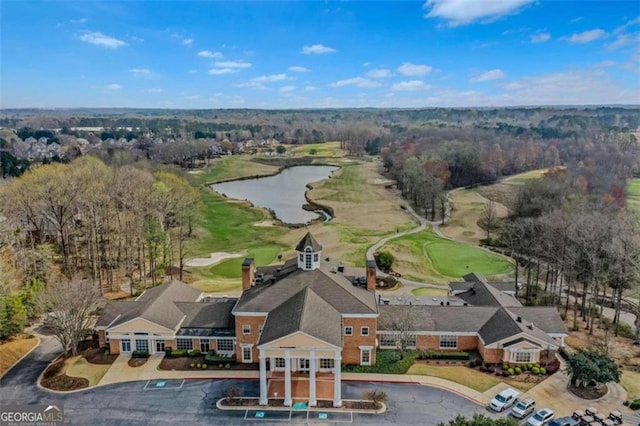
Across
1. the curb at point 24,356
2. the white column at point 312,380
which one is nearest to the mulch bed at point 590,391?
the white column at point 312,380

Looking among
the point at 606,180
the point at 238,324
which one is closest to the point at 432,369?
the point at 238,324

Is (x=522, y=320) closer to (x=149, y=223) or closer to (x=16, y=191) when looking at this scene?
(x=149, y=223)

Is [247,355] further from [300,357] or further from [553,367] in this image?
[553,367]

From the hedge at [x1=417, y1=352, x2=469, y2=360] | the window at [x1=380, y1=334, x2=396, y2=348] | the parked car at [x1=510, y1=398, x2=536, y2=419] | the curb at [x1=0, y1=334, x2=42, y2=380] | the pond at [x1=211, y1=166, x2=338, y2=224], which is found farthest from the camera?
the pond at [x1=211, y1=166, x2=338, y2=224]

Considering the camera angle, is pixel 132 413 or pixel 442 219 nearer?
pixel 132 413

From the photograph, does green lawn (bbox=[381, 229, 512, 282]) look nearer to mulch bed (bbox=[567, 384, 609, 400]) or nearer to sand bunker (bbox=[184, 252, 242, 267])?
sand bunker (bbox=[184, 252, 242, 267])

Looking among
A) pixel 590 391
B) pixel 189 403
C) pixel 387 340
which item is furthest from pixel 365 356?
pixel 590 391

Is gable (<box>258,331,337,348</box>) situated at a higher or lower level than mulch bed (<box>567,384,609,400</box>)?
higher

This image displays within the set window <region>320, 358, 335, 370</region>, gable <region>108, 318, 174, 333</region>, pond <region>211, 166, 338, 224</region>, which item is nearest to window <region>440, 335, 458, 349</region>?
window <region>320, 358, 335, 370</region>
